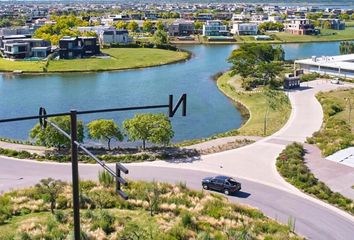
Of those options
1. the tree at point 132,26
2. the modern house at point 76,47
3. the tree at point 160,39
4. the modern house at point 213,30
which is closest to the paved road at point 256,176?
the modern house at point 76,47

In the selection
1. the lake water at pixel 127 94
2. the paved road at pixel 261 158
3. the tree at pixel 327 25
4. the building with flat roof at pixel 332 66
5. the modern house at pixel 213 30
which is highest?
the tree at pixel 327 25

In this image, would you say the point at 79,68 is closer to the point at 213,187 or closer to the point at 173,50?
the point at 173,50

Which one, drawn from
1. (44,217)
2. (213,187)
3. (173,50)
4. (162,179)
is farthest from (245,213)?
(173,50)

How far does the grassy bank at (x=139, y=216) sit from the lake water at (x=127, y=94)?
11061mm

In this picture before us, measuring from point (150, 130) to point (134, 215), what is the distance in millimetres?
8056

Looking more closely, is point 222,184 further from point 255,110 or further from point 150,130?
point 255,110

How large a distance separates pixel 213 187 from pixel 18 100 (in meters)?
25.1

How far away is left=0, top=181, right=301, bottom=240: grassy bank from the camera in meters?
12.1

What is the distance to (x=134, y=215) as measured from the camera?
45.0 feet

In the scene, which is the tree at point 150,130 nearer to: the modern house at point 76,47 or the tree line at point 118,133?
the tree line at point 118,133

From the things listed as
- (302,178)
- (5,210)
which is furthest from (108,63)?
(5,210)

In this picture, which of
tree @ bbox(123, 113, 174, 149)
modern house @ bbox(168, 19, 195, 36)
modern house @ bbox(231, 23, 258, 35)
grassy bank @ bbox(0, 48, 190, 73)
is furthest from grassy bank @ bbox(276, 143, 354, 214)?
modern house @ bbox(231, 23, 258, 35)

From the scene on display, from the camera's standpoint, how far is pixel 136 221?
1321 cm

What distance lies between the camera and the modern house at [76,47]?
5481 cm
